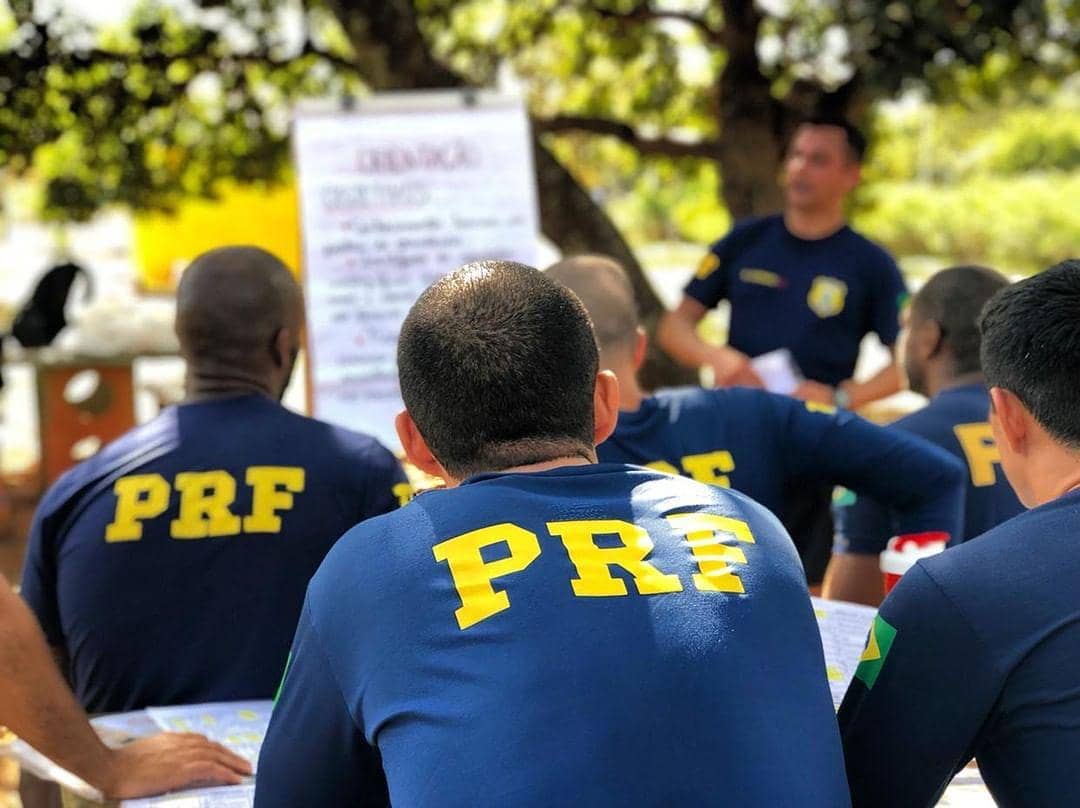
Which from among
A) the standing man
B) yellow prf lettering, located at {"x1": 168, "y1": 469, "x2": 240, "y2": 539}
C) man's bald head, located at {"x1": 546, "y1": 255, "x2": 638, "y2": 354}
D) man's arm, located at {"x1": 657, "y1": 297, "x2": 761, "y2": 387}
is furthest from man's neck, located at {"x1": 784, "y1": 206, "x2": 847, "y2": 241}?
yellow prf lettering, located at {"x1": 168, "y1": 469, "x2": 240, "y2": 539}

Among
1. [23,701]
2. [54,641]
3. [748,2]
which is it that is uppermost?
[748,2]

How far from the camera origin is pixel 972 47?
5363 mm

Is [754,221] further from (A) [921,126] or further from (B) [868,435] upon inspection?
(A) [921,126]

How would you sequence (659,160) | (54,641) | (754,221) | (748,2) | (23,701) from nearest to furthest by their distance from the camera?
(23,701), (54,641), (754,221), (748,2), (659,160)

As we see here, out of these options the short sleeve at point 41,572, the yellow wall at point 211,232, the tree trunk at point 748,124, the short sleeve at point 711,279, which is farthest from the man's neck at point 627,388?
the yellow wall at point 211,232

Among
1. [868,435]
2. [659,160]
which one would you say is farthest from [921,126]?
[868,435]

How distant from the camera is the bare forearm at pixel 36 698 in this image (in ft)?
6.04

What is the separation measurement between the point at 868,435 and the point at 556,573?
4.47ft

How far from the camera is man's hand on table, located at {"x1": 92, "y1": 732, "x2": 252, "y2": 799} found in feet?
6.33

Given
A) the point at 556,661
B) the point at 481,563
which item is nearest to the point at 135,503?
the point at 481,563

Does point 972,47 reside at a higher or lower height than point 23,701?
→ higher

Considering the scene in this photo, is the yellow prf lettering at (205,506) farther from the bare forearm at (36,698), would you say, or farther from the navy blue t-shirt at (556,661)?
the navy blue t-shirt at (556,661)

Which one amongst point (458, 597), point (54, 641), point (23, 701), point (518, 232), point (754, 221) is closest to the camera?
point (458, 597)

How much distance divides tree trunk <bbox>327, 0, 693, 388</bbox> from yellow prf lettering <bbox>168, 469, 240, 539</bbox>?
4.47 meters
